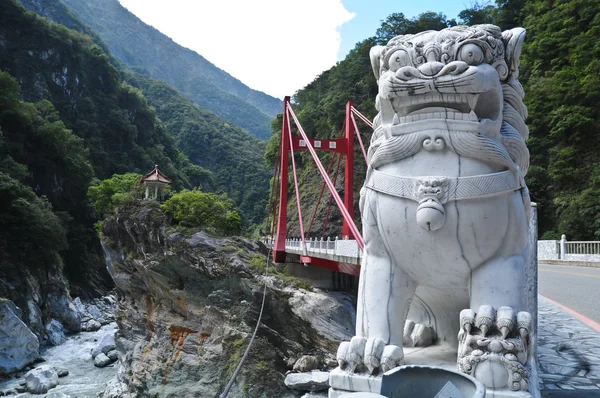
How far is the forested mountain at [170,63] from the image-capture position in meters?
79.8

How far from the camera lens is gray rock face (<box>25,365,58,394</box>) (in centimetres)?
1248

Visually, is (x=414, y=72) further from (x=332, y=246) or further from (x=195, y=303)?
(x=195, y=303)

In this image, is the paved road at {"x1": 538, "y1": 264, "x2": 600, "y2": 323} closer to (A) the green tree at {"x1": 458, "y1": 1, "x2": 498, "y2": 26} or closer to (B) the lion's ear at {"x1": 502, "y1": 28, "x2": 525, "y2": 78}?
(B) the lion's ear at {"x1": 502, "y1": 28, "x2": 525, "y2": 78}

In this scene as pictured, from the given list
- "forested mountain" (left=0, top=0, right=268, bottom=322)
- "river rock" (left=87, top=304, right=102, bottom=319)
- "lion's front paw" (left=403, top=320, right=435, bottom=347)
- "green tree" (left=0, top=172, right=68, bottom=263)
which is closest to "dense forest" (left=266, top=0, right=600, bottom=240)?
"lion's front paw" (left=403, top=320, right=435, bottom=347)

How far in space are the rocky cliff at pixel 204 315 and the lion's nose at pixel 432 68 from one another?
793 cm

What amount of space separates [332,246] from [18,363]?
10654mm

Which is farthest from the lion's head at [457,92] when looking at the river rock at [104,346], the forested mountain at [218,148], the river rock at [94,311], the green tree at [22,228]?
the forested mountain at [218,148]

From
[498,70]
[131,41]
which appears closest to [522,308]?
[498,70]

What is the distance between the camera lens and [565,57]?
17.4m

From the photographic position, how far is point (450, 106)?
181 cm

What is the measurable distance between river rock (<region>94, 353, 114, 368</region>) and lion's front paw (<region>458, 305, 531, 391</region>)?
16.3 metres

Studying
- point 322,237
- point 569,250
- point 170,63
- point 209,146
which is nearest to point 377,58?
point 322,237

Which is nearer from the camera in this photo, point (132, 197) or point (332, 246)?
point (332, 246)

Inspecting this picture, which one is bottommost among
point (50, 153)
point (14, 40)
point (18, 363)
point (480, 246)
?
point (18, 363)
